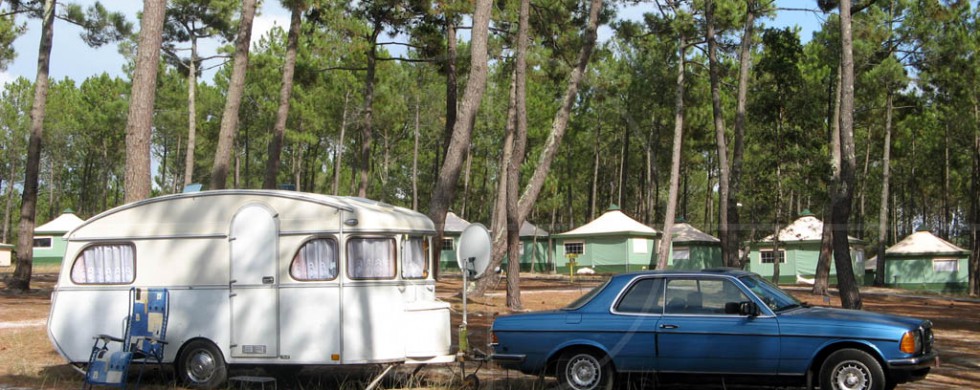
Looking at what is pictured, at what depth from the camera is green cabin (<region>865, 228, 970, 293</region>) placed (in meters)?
38.4

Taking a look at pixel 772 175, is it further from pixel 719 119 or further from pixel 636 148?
pixel 636 148

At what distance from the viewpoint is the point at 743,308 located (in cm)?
860

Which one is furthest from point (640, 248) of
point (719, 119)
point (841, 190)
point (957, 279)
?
point (841, 190)

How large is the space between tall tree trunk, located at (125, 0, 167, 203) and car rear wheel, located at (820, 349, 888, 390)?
9652 mm

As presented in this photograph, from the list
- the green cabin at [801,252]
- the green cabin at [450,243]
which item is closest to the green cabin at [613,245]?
the green cabin at [801,252]

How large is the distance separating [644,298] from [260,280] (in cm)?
407

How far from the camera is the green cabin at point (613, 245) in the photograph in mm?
43656

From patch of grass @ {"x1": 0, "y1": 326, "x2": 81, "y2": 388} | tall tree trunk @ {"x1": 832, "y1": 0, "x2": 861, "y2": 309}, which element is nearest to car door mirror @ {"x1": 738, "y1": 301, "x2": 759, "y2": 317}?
patch of grass @ {"x1": 0, "y1": 326, "x2": 81, "y2": 388}

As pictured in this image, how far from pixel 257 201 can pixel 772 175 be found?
93.9 ft

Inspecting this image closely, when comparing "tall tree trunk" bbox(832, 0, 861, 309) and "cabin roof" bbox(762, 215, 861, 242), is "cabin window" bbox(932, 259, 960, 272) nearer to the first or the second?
"cabin roof" bbox(762, 215, 861, 242)

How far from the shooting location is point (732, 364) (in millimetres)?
8547

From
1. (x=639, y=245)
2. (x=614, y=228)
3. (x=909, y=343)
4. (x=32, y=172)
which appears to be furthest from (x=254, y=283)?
(x=639, y=245)

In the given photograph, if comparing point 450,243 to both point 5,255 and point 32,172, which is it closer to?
point 5,255

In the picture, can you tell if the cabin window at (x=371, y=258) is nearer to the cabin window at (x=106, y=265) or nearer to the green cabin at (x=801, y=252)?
the cabin window at (x=106, y=265)
